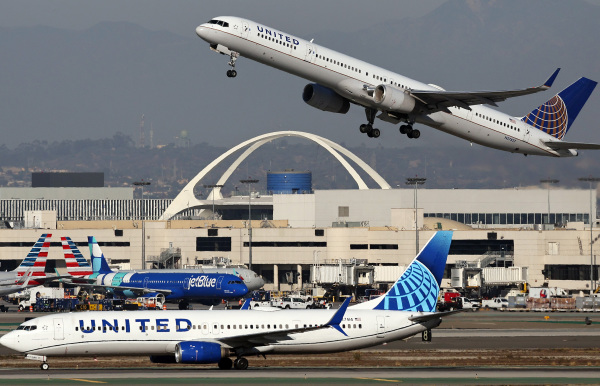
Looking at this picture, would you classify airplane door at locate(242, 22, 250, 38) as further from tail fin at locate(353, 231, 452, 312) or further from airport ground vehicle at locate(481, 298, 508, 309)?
airport ground vehicle at locate(481, 298, 508, 309)

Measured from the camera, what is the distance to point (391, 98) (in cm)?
7044

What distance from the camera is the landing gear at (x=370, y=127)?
243 ft

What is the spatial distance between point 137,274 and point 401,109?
188ft

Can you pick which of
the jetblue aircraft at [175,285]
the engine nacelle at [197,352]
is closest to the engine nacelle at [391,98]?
the engine nacelle at [197,352]

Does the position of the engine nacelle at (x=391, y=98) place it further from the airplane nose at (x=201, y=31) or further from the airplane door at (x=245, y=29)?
the airplane nose at (x=201, y=31)

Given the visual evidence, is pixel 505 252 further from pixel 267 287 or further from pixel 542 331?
pixel 542 331

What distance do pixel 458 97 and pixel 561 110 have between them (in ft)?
Answer: 61.0

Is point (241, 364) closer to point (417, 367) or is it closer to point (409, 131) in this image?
point (417, 367)

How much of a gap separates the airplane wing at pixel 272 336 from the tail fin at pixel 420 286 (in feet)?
13.0

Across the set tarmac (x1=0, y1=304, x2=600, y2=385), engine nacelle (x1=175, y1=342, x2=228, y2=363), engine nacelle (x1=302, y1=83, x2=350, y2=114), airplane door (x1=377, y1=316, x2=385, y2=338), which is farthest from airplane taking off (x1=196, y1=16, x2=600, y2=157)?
engine nacelle (x1=175, y1=342, x2=228, y2=363)

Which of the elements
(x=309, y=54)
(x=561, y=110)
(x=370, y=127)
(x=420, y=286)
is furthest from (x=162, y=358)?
(x=561, y=110)

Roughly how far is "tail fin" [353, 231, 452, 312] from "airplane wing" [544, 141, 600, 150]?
18719 millimetres

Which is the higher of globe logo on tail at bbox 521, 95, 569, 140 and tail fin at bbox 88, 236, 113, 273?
globe logo on tail at bbox 521, 95, 569, 140

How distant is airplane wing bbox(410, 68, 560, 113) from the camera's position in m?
69.5
